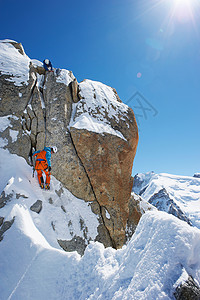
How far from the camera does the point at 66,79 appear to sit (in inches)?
508

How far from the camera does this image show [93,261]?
13.1 ft

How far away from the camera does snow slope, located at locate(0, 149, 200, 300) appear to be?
2352 millimetres

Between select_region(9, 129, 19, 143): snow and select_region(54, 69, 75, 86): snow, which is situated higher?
select_region(54, 69, 75, 86): snow

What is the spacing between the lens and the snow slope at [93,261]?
7.72 ft

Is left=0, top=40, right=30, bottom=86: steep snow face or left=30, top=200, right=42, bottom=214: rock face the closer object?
left=30, top=200, right=42, bottom=214: rock face

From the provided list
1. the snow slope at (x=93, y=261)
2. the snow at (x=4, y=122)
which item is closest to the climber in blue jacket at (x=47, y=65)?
the snow at (x=4, y=122)

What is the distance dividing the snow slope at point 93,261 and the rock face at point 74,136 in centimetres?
327

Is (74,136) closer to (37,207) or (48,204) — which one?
(48,204)

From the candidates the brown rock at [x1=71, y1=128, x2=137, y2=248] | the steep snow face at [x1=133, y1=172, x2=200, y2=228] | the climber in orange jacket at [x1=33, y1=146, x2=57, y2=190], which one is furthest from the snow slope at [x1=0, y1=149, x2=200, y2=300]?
the steep snow face at [x1=133, y1=172, x2=200, y2=228]

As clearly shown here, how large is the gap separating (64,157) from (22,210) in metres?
4.26

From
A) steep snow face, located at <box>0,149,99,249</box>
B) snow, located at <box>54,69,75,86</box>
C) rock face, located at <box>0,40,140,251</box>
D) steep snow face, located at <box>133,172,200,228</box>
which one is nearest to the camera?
steep snow face, located at <box>0,149,99,249</box>

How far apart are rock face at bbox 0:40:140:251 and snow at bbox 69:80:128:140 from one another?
0.22 ft

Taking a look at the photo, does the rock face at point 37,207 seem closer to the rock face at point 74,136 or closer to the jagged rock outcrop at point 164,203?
the rock face at point 74,136

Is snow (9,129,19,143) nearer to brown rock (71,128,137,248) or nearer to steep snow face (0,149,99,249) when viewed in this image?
steep snow face (0,149,99,249)
